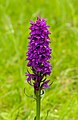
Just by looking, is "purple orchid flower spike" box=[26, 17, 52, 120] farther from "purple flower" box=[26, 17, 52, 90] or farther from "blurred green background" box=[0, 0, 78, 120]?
"blurred green background" box=[0, 0, 78, 120]

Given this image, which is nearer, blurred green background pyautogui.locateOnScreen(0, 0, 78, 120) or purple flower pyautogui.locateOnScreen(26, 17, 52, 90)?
purple flower pyautogui.locateOnScreen(26, 17, 52, 90)

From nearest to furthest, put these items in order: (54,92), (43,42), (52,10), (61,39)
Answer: (43,42) < (54,92) < (61,39) < (52,10)

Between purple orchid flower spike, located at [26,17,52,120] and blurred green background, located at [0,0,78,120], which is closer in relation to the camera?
purple orchid flower spike, located at [26,17,52,120]

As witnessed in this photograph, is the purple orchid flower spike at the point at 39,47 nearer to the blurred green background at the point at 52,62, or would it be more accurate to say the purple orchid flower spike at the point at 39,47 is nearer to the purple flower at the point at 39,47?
the purple flower at the point at 39,47

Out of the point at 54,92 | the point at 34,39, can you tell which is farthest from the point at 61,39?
the point at 34,39

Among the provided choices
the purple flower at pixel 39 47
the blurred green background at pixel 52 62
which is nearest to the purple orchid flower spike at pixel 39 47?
the purple flower at pixel 39 47

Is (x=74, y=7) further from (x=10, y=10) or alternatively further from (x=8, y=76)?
(x=8, y=76)

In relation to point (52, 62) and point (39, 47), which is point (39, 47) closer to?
point (39, 47)

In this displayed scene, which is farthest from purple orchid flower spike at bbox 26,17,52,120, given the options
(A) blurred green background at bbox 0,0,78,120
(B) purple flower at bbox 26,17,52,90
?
(A) blurred green background at bbox 0,0,78,120

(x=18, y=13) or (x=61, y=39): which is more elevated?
(x=18, y=13)
